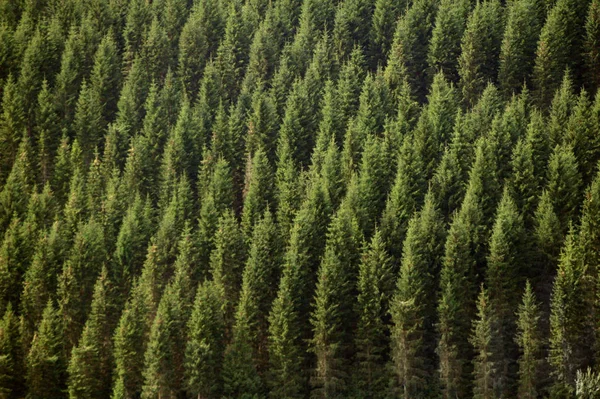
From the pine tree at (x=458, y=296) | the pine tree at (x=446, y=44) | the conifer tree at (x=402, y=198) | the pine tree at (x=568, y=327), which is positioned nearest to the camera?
the pine tree at (x=568, y=327)

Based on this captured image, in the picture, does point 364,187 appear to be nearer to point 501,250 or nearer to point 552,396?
point 501,250

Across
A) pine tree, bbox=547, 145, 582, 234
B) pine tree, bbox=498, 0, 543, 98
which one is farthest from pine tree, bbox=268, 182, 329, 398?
pine tree, bbox=498, 0, 543, 98

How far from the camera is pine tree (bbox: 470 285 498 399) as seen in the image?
240ft

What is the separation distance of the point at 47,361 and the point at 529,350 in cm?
4748

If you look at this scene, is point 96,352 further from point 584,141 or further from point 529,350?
point 584,141

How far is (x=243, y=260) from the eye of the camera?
86062mm

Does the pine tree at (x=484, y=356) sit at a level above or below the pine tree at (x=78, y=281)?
below

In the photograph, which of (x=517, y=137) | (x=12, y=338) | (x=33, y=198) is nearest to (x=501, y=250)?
(x=517, y=137)

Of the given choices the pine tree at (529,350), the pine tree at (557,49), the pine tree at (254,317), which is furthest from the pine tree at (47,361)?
the pine tree at (557,49)

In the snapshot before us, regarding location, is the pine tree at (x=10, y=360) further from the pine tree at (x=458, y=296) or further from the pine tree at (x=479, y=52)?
the pine tree at (x=479, y=52)

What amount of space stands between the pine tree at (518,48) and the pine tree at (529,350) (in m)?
41.4

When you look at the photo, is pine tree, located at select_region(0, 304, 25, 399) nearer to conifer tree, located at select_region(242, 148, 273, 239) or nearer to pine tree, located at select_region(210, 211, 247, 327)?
pine tree, located at select_region(210, 211, 247, 327)

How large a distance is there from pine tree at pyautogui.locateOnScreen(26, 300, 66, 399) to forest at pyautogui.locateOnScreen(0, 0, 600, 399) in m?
0.29

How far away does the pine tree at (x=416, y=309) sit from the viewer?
247 feet
